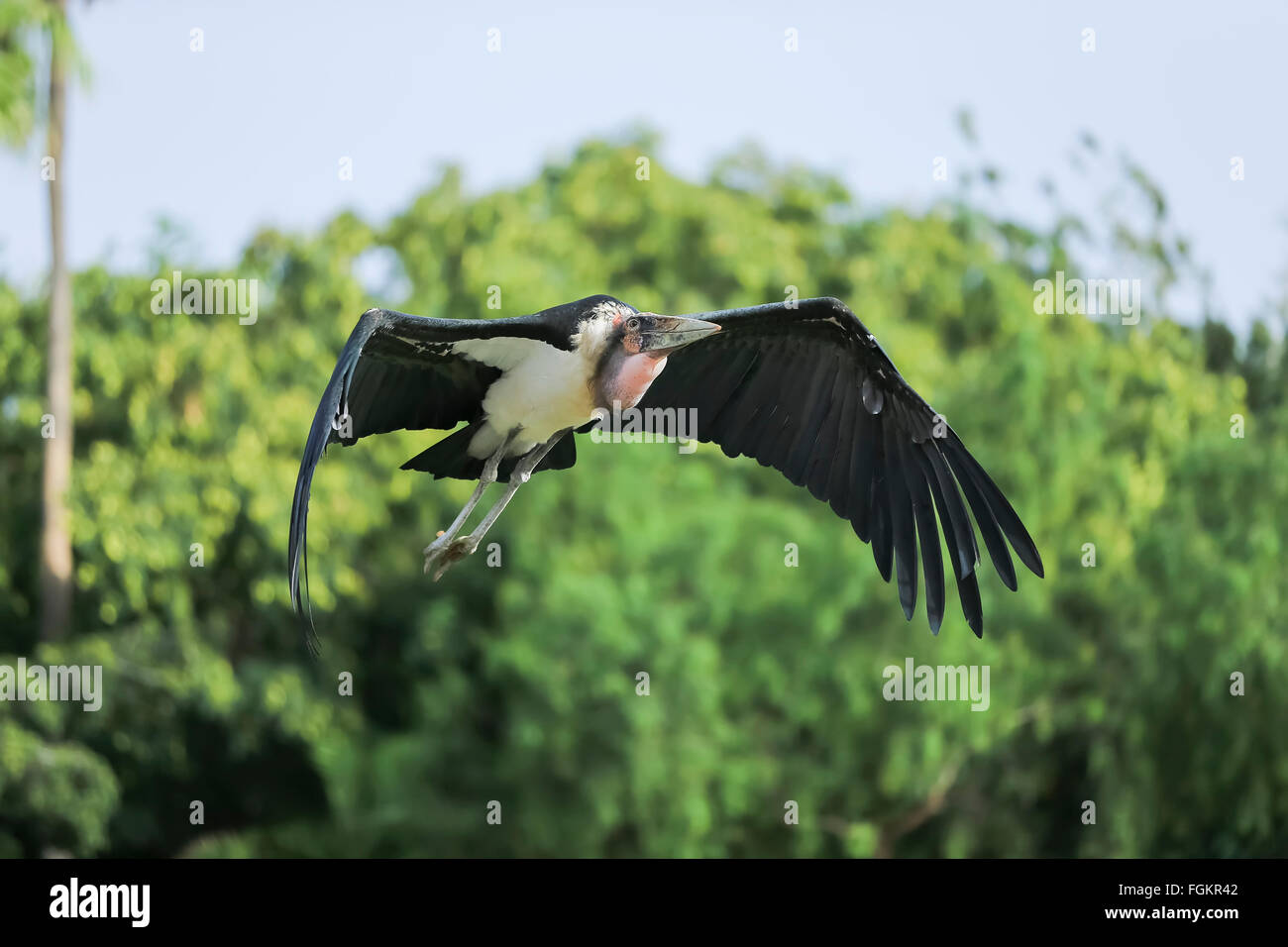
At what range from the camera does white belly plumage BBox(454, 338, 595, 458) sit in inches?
276

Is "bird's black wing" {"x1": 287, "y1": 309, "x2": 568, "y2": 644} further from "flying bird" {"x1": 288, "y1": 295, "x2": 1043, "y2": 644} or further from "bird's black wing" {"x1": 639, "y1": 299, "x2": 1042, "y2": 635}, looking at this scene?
"bird's black wing" {"x1": 639, "y1": 299, "x2": 1042, "y2": 635}

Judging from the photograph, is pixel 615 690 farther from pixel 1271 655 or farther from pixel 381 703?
pixel 1271 655

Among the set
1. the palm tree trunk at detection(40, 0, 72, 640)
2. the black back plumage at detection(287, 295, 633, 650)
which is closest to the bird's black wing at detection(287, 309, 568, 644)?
the black back plumage at detection(287, 295, 633, 650)

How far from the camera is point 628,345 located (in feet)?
22.0

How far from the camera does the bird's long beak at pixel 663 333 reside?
6590 mm

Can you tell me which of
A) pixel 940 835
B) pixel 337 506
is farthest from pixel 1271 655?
pixel 337 506

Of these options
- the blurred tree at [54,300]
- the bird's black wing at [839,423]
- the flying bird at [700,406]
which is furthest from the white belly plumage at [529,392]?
the blurred tree at [54,300]

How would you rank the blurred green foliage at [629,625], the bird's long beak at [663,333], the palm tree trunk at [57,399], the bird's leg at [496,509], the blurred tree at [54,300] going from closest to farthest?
1. the bird's long beak at [663,333]
2. the bird's leg at [496,509]
3. the blurred tree at [54,300]
4. the blurred green foliage at [629,625]
5. the palm tree trunk at [57,399]

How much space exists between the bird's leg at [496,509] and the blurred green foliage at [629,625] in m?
14.3

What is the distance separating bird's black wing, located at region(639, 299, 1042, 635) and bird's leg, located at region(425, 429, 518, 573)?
1.22 meters

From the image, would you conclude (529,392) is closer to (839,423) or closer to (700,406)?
(700,406)

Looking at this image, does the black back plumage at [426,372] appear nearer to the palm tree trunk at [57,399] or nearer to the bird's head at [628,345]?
the bird's head at [628,345]

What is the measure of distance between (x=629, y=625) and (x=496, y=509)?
16418mm

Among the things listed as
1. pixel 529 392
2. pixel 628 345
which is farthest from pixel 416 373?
Result: pixel 628 345
